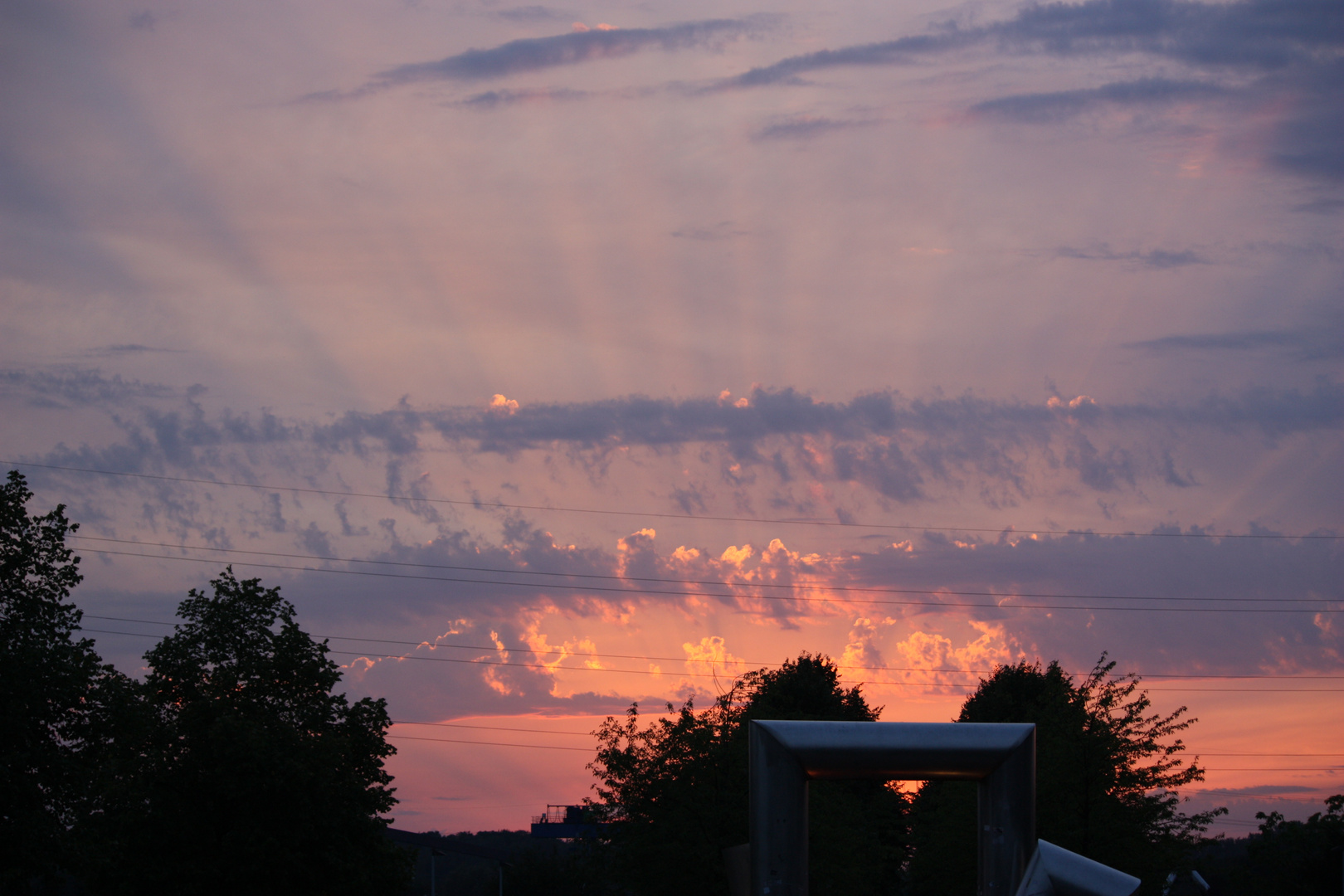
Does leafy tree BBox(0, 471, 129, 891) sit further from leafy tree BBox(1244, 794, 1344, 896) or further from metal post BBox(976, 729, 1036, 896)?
leafy tree BBox(1244, 794, 1344, 896)

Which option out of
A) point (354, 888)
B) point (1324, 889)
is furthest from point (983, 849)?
point (1324, 889)

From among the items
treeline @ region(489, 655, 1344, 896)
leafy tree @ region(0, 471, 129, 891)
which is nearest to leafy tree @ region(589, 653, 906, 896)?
treeline @ region(489, 655, 1344, 896)

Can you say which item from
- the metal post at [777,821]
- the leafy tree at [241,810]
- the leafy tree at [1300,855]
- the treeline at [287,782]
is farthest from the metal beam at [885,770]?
the leafy tree at [1300,855]

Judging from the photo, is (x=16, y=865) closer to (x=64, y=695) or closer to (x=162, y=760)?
(x=64, y=695)

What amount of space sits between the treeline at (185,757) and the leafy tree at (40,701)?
0.03 meters

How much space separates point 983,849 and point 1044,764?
20.3 m

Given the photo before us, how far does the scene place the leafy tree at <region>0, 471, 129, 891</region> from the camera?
25188 mm

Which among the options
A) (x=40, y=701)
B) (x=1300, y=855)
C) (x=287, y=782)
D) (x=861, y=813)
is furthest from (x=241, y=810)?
(x=1300, y=855)

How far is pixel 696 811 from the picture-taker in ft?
112

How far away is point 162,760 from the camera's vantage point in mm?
34344

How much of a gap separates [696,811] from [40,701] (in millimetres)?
16808

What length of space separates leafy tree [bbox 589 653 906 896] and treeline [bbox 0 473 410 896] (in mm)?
7208

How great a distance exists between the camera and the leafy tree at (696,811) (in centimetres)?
3369

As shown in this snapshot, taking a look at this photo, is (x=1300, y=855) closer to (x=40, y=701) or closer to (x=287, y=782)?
(x=287, y=782)
